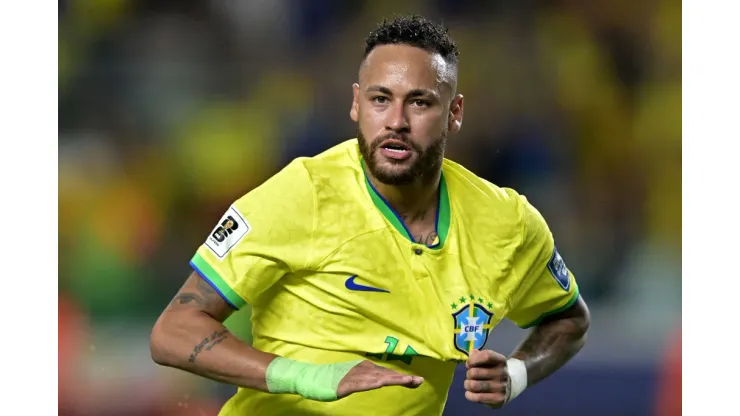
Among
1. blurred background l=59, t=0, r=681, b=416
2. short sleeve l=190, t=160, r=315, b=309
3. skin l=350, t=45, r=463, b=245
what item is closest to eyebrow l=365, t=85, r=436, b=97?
skin l=350, t=45, r=463, b=245

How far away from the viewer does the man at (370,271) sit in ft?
6.72

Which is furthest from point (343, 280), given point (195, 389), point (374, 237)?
point (195, 389)

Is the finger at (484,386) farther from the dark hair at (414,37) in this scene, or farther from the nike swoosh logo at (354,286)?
the dark hair at (414,37)

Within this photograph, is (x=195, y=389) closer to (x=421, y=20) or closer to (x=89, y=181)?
(x=89, y=181)

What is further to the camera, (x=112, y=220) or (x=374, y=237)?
(x=112, y=220)

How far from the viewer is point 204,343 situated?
6.64 ft

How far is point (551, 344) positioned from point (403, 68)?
0.84 meters

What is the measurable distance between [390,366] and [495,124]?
2316 millimetres

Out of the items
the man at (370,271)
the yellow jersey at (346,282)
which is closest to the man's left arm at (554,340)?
the man at (370,271)

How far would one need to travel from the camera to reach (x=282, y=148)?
13.7ft

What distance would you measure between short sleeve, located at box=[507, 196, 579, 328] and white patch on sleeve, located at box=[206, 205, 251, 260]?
0.67m

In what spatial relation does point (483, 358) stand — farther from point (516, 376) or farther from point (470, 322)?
point (516, 376)

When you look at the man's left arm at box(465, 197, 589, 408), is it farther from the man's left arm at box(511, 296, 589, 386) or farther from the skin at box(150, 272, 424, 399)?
the skin at box(150, 272, 424, 399)

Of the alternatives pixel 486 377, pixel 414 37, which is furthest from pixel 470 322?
pixel 414 37
